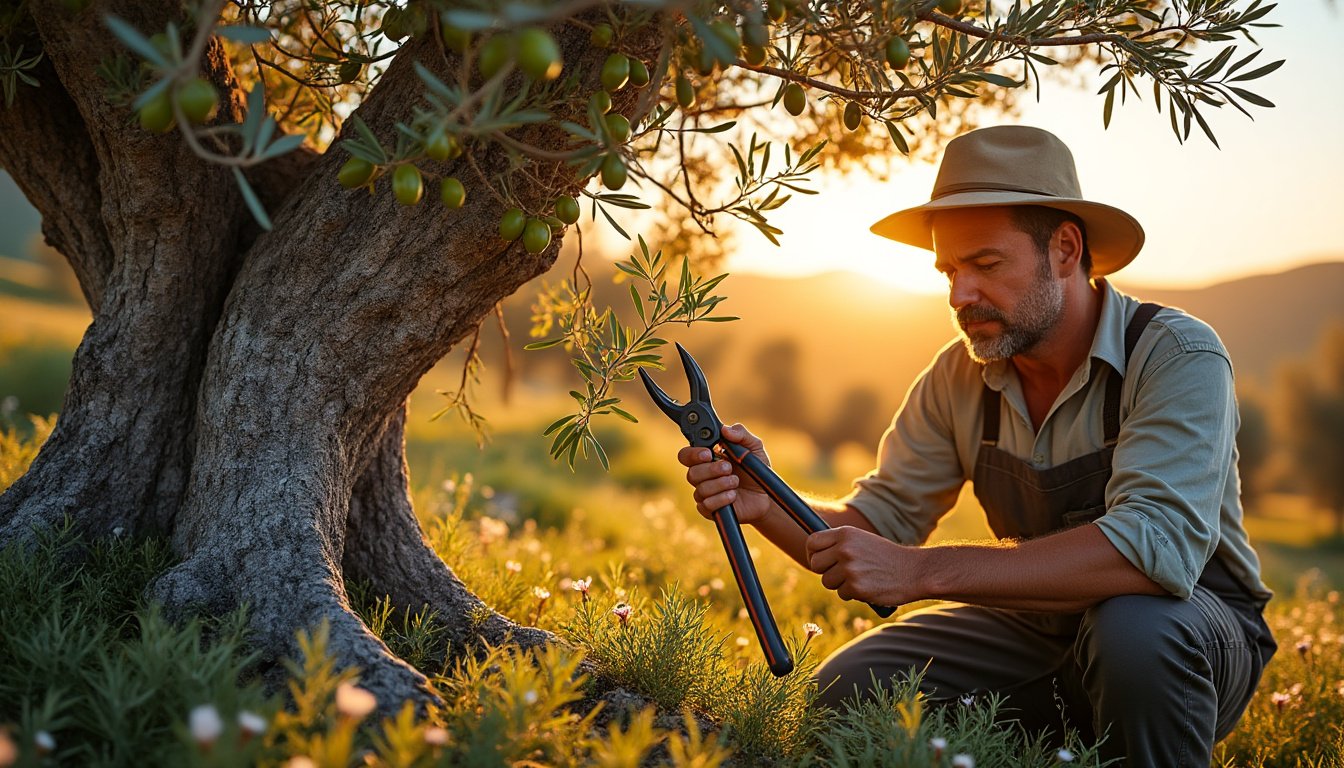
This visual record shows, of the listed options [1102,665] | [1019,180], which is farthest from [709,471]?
[1019,180]

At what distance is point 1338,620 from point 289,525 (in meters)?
7.25

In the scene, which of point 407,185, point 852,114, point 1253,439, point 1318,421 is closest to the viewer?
point 407,185

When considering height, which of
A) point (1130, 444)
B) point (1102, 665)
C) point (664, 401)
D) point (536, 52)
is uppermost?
point (536, 52)

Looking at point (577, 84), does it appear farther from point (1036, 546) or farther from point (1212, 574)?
point (1212, 574)

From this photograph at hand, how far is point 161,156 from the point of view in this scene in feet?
8.96

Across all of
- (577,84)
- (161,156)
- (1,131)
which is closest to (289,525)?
(161,156)

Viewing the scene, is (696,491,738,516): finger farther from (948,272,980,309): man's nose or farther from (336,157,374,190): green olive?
(336,157,374,190): green olive

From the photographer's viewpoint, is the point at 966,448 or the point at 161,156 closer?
the point at 161,156

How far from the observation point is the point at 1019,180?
327 centimetres

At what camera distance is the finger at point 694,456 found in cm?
292

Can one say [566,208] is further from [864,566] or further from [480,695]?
[864,566]

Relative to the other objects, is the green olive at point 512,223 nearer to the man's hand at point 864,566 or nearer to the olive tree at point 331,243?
the olive tree at point 331,243

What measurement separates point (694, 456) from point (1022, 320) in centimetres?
141

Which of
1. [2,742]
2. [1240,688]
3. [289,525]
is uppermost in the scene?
[289,525]
